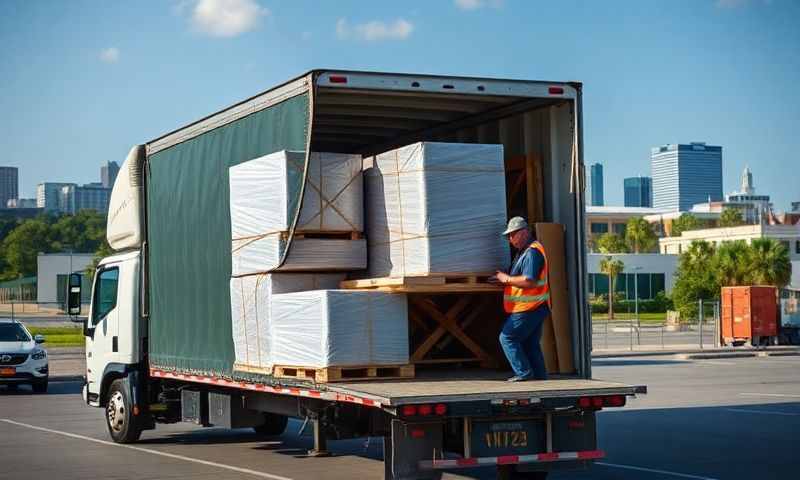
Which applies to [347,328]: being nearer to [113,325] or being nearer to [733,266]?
[113,325]

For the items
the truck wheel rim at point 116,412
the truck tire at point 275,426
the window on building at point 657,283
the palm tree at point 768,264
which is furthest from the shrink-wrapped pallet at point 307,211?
the window on building at point 657,283

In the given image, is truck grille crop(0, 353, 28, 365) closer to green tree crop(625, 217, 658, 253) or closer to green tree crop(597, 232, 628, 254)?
green tree crop(597, 232, 628, 254)

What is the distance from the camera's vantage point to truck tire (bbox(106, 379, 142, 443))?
14.5 meters

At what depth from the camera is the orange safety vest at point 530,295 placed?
10242mm

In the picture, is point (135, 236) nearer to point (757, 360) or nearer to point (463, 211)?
point (463, 211)

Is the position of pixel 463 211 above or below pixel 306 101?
below

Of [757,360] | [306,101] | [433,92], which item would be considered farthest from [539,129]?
[757,360]

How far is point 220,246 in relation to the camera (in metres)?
12.1

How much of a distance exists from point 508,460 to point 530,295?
160 centimetres

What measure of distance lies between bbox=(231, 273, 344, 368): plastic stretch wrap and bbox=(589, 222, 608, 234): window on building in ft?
416

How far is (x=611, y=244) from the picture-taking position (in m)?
106

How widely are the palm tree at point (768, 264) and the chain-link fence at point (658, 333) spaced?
11.2ft

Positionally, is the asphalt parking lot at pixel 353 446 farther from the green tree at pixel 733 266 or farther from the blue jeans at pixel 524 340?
the green tree at pixel 733 266

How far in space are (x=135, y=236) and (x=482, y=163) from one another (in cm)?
592
